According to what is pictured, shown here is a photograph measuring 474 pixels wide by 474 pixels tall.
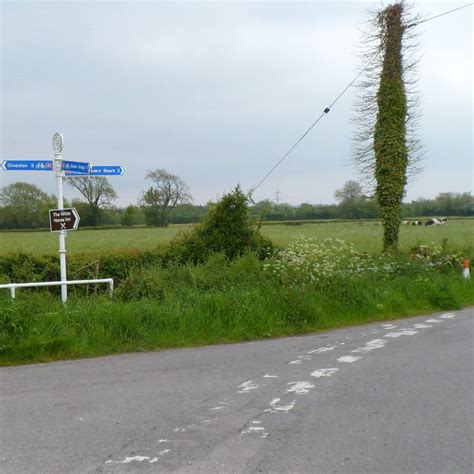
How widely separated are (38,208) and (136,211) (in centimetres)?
797

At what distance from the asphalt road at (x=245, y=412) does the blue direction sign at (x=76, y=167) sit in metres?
3.79

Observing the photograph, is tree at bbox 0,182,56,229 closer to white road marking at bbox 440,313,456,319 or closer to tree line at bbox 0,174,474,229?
tree line at bbox 0,174,474,229

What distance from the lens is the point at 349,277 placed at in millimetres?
10734

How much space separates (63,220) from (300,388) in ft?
17.7

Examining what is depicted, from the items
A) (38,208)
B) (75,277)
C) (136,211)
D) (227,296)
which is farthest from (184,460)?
(136,211)

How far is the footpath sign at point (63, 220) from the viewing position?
28.9ft

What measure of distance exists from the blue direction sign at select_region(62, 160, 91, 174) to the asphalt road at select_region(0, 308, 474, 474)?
3.79 m

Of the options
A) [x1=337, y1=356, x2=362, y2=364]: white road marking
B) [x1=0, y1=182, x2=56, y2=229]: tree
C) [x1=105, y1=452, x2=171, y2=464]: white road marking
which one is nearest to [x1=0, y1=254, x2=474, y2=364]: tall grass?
[x1=337, y1=356, x2=362, y2=364]: white road marking

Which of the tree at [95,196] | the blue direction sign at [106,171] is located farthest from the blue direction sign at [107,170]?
the tree at [95,196]

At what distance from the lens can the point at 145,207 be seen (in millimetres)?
30094

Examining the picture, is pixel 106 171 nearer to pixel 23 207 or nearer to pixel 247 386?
pixel 247 386

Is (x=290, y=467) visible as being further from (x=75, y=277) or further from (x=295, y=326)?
(x=75, y=277)

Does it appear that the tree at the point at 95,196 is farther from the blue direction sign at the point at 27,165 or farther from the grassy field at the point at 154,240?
the blue direction sign at the point at 27,165

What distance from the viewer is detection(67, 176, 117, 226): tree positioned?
25727 mm
